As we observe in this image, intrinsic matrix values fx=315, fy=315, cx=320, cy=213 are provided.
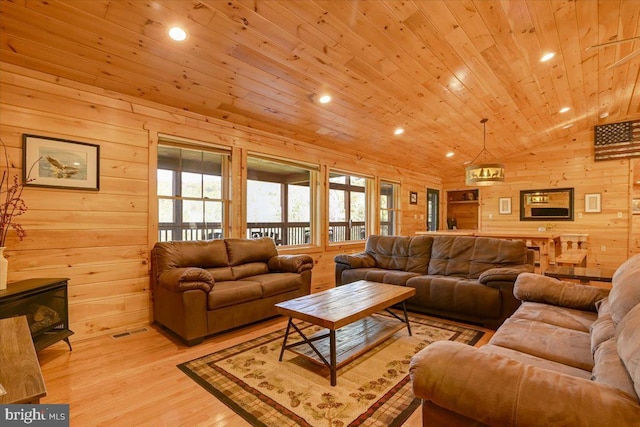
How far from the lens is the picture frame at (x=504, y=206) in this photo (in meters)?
8.12

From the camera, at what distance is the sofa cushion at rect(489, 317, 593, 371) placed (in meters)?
1.60

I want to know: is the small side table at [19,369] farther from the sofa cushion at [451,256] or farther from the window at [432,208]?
the window at [432,208]

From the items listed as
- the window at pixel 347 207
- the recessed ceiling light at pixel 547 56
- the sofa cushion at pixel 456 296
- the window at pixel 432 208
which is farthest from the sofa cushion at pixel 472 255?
the window at pixel 432 208

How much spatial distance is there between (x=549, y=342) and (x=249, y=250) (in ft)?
10.2

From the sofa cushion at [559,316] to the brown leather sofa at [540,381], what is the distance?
0.35 m

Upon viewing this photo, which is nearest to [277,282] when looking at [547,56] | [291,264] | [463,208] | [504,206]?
[291,264]

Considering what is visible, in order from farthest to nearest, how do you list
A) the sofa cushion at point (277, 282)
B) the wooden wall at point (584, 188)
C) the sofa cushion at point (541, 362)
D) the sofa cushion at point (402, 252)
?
the wooden wall at point (584, 188) → the sofa cushion at point (402, 252) → the sofa cushion at point (277, 282) → the sofa cushion at point (541, 362)

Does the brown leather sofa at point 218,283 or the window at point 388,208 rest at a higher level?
the window at point 388,208

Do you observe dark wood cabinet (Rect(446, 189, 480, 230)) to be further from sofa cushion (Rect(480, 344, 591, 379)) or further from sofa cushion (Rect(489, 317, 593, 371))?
sofa cushion (Rect(480, 344, 591, 379))

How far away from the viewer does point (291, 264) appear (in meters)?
3.96

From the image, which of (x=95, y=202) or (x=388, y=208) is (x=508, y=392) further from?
(x=388, y=208)

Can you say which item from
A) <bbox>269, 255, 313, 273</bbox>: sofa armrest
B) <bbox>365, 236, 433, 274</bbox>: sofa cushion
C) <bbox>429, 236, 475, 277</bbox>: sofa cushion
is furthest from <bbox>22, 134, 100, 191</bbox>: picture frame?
<bbox>429, 236, 475, 277</bbox>: sofa cushion

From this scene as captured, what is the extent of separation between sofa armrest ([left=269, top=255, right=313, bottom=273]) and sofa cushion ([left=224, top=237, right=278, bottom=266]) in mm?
119

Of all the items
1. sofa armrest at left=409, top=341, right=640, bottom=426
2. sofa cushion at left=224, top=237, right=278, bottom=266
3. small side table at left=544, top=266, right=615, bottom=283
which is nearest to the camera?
sofa armrest at left=409, top=341, right=640, bottom=426
